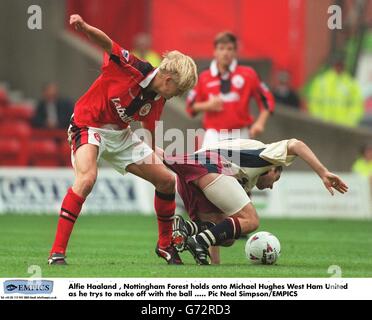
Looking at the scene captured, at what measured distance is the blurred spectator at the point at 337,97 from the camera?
73.9 feet

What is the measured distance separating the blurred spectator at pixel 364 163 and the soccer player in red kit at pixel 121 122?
1054cm

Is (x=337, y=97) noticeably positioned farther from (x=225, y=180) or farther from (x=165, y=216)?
(x=225, y=180)

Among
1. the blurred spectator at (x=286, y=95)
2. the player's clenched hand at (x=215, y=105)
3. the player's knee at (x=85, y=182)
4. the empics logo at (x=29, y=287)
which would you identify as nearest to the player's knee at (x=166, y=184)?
the player's knee at (x=85, y=182)

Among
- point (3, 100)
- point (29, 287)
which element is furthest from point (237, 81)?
point (3, 100)

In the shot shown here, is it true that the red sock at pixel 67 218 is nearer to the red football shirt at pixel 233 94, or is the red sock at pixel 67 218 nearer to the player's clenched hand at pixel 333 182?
the player's clenched hand at pixel 333 182

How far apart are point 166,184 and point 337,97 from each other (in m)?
13.3

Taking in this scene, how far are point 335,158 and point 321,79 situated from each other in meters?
2.50

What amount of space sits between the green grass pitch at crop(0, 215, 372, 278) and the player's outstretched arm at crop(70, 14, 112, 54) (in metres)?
1.82

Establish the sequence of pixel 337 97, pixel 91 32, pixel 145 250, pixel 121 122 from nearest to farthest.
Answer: pixel 91 32, pixel 121 122, pixel 145 250, pixel 337 97

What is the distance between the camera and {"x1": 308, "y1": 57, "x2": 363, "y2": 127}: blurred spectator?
73.9 ft

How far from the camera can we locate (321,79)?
23.0m

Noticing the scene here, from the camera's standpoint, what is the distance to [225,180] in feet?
31.9

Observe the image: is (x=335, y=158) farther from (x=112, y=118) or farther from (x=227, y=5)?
Result: (x=112, y=118)
